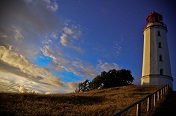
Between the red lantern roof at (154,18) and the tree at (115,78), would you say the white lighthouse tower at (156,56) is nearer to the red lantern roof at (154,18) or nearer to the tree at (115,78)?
the red lantern roof at (154,18)

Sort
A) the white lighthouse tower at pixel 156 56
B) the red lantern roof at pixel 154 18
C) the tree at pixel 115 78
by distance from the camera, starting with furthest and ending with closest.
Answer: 1. the tree at pixel 115 78
2. the red lantern roof at pixel 154 18
3. the white lighthouse tower at pixel 156 56

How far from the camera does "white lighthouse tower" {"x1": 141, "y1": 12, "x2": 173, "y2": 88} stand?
141ft

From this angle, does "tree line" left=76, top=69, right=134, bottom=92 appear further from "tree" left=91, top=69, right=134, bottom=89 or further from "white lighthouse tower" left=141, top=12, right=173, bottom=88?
"white lighthouse tower" left=141, top=12, right=173, bottom=88

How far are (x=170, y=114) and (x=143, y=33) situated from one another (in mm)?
38293

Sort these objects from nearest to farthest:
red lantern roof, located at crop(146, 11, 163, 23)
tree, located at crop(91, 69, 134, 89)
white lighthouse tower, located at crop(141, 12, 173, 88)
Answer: white lighthouse tower, located at crop(141, 12, 173, 88) → red lantern roof, located at crop(146, 11, 163, 23) → tree, located at crop(91, 69, 134, 89)

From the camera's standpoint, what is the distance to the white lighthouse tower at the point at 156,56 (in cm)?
4284

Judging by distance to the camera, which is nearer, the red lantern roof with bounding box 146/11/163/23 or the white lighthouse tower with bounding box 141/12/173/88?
the white lighthouse tower with bounding box 141/12/173/88

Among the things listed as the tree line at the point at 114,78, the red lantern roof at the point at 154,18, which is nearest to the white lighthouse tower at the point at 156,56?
the red lantern roof at the point at 154,18

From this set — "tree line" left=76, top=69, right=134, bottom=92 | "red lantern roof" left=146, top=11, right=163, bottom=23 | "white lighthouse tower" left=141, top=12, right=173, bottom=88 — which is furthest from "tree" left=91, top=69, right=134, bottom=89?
"red lantern roof" left=146, top=11, right=163, bottom=23

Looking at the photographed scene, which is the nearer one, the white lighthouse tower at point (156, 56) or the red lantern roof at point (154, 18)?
the white lighthouse tower at point (156, 56)

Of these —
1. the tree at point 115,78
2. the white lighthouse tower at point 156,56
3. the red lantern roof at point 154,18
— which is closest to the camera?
the white lighthouse tower at point 156,56

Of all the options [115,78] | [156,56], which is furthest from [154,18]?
[115,78]

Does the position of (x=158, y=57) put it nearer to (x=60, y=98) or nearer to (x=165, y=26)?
(x=165, y=26)

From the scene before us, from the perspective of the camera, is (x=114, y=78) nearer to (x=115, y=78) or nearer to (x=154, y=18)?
(x=115, y=78)
